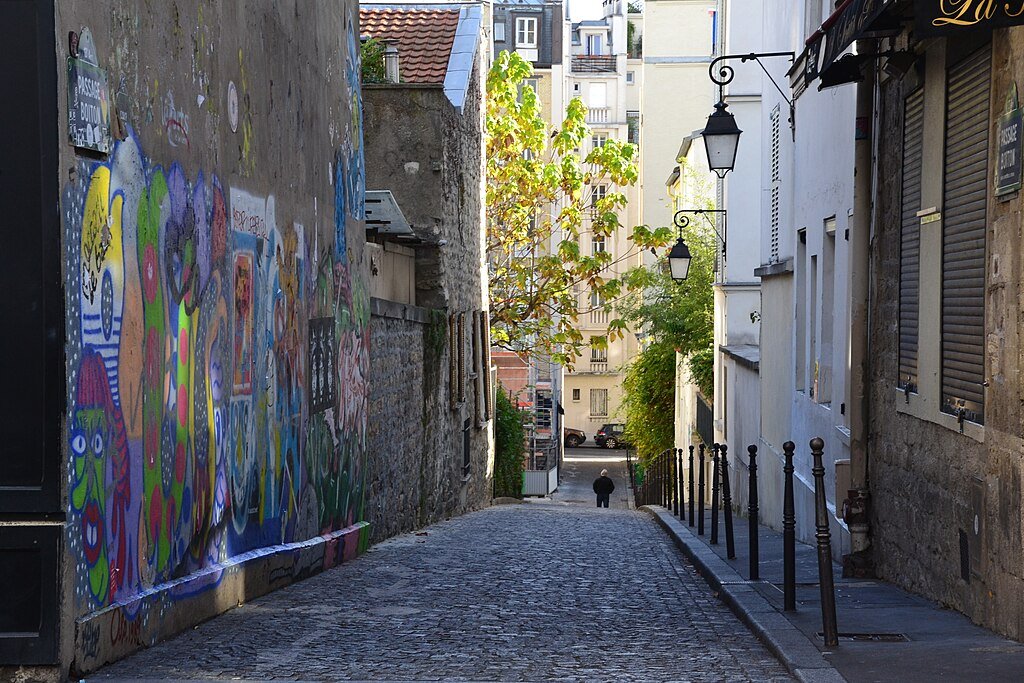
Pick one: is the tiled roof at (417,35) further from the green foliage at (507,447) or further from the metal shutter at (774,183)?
the green foliage at (507,447)

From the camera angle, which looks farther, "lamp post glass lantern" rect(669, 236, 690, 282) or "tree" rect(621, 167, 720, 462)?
"tree" rect(621, 167, 720, 462)

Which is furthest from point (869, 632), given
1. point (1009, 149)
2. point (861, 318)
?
point (861, 318)

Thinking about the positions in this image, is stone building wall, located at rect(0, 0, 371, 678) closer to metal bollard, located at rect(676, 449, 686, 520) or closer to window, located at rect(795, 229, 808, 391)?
window, located at rect(795, 229, 808, 391)

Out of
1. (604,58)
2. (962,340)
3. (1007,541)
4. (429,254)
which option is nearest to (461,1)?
(429,254)

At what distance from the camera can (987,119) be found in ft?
23.5

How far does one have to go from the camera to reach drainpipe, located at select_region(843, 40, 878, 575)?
1007cm

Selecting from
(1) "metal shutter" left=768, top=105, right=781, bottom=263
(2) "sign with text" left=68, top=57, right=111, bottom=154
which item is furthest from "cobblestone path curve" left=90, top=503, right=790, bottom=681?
(1) "metal shutter" left=768, top=105, right=781, bottom=263

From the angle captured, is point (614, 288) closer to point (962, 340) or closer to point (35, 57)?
point (962, 340)

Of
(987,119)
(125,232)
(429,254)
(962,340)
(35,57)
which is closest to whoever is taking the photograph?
(35,57)

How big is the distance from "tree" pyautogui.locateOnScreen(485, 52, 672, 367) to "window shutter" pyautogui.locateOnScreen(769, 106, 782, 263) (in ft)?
37.3

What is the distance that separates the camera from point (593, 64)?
7600 cm

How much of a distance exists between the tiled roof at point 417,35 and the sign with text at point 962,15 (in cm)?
1517

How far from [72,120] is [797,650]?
4173 mm

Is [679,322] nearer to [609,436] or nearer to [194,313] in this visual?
[194,313]
